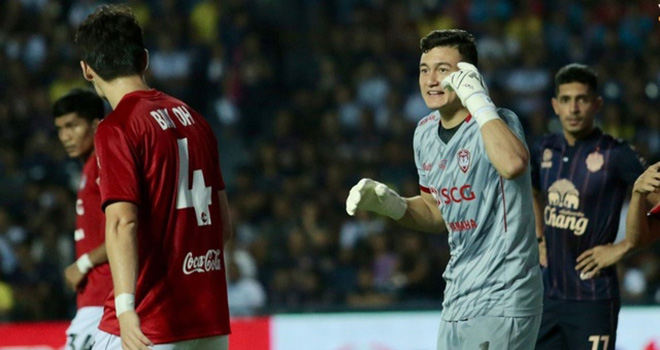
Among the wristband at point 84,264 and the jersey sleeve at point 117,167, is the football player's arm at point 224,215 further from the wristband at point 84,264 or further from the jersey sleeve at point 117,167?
the wristband at point 84,264

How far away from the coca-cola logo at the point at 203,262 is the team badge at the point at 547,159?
2.55 m

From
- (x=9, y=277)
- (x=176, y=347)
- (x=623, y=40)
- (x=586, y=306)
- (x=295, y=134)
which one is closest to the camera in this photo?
(x=176, y=347)

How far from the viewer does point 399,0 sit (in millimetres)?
15906

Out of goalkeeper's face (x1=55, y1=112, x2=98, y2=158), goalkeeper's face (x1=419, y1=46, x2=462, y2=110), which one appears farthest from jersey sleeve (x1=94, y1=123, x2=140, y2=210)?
goalkeeper's face (x1=55, y1=112, x2=98, y2=158)

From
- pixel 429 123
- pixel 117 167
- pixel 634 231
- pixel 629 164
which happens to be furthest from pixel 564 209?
pixel 117 167

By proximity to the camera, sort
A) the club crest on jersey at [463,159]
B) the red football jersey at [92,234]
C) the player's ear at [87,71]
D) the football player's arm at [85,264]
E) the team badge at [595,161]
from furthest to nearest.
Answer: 1. the team badge at [595,161]
2. the red football jersey at [92,234]
3. the football player's arm at [85,264]
4. the club crest on jersey at [463,159]
5. the player's ear at [87,71]

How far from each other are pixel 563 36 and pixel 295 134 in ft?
13.5

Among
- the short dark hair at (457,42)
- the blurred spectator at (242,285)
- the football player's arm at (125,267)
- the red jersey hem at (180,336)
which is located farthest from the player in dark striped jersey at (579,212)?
the blurred spectator at (242,285)

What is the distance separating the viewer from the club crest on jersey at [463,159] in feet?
16.1

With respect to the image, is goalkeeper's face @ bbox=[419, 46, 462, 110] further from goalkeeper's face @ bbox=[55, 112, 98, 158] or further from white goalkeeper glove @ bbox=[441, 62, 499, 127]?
goalkeeper's face @ bbox=[55, 112, 98, 158]

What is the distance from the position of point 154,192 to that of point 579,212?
2.80 metres

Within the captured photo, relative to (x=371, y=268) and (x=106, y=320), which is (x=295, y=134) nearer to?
(x=371, y=268)

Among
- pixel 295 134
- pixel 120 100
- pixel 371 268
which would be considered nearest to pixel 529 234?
pixel 120 100

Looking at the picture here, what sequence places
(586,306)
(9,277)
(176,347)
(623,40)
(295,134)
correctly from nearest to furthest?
1. (176,347)
2. (586,306)
3. (9,277)
4. (295,134)
5. (623,40)
